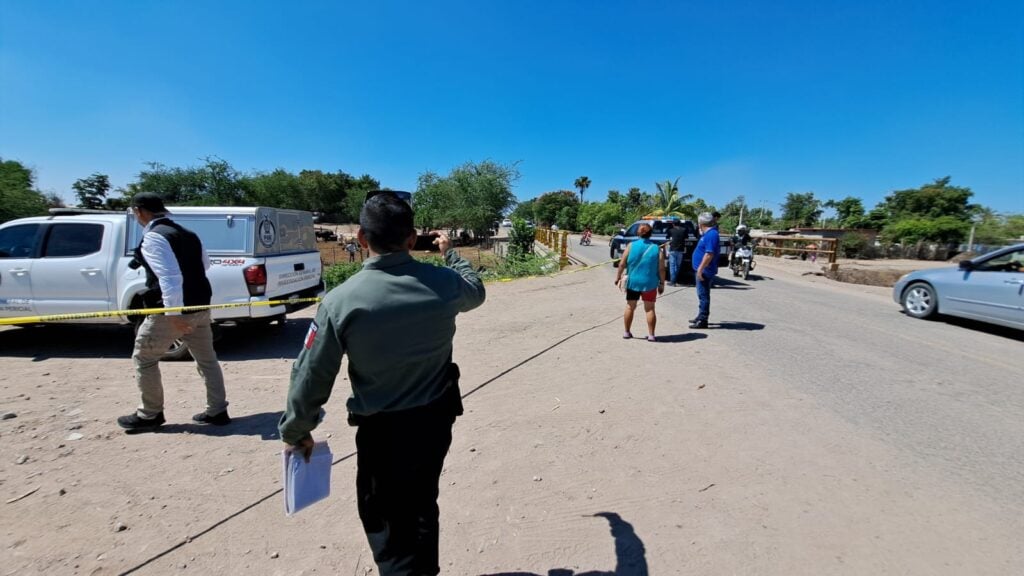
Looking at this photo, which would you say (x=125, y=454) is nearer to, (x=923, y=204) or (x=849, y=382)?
(x=849, y=382)

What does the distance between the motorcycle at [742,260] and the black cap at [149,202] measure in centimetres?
1411

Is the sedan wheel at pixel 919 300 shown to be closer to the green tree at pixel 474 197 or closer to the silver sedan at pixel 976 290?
the silver sedan at pixel 976 290

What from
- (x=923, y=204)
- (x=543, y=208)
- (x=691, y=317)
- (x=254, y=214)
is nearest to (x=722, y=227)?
(x=923, y=204)

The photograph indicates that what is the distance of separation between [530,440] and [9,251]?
7404 millimetres

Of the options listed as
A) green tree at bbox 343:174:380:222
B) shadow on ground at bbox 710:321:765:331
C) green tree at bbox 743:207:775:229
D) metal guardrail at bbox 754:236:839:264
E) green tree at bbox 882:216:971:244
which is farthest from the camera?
green tree at bbox 743:207:775:229

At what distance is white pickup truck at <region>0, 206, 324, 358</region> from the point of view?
534 centimetres

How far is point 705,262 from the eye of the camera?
6219 millimetres

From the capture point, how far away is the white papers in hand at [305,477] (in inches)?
65.9

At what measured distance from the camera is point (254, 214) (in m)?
5.61

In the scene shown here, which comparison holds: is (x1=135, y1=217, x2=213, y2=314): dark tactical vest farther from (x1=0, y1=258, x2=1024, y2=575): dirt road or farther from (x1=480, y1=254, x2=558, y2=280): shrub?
(x1=480, y1=254, x2=558, y2=280): shrub

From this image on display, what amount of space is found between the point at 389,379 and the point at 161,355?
2906mm

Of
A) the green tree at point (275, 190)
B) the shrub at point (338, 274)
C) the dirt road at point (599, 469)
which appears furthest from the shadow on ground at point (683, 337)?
the green tree at point (275, 190)

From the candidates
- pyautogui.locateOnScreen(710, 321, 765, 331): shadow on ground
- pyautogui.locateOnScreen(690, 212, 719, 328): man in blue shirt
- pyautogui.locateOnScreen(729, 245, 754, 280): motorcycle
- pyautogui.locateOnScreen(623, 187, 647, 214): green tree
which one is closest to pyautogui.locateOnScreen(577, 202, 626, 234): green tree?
pyautogui.locateOnScreen(623, 187, 647, 214): green tree

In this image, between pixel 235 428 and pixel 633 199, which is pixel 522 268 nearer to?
pixel 235 428
